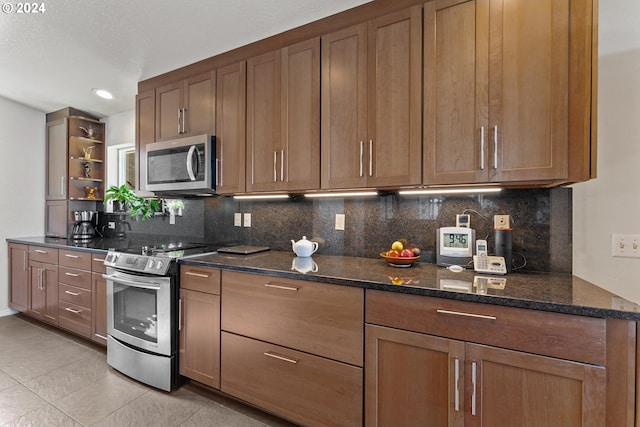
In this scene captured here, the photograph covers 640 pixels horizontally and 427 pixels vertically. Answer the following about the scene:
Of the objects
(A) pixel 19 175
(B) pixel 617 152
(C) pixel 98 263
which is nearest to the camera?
(B) pixel 617 152

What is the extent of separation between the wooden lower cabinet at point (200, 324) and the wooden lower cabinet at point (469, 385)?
1000 mm

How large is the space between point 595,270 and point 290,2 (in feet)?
7.27

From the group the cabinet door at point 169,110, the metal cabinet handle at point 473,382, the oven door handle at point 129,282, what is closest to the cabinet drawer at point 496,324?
the metal cabinet handle at point 473,382

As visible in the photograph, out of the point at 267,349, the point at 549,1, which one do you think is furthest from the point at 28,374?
the point at 549,1

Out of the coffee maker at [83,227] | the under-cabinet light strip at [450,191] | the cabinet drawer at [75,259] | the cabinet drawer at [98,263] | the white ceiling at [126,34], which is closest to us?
the under-cabinet light strip at [450,191]

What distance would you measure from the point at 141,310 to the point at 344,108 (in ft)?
6.53

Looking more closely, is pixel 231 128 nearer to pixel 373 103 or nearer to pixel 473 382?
pixel 373 103

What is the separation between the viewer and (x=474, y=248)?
5.59 ft

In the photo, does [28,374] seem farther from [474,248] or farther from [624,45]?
[624,45]

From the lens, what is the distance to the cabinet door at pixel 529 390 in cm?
102

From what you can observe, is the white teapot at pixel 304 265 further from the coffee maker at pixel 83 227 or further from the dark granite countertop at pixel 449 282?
the coffee maker at pixel 83 227

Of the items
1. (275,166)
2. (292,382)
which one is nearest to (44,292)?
(275,166)

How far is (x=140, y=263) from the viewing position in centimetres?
202

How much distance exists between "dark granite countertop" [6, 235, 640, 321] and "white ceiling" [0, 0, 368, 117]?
1.57 metres
